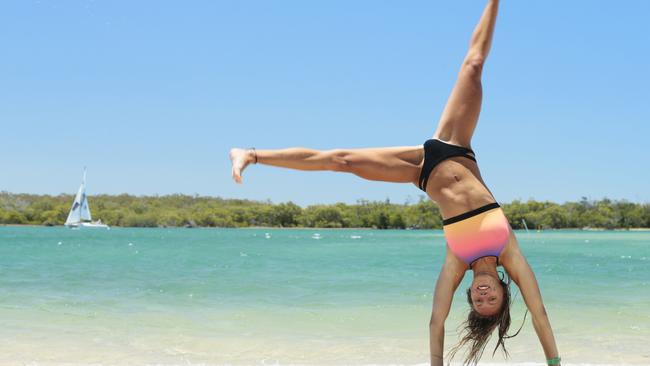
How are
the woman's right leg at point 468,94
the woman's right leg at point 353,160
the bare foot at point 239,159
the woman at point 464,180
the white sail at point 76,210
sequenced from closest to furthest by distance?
1. the bare foot at point 239,159
2. the woman's right leg at point 353,160
3. the woman at point 464,180
4. the woman's right leg at point 468,94
5. the white sail at point 76,210

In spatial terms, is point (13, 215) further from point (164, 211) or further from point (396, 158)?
point (396, 158)

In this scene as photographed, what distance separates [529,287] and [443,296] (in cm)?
72

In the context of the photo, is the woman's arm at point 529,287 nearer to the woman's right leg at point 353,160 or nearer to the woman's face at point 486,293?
the woman's face at point 486,293

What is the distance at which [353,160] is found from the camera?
5.52 m

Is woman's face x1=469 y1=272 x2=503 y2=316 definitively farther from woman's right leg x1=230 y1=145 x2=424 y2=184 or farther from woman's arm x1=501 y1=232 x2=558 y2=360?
woman's right leg x1=230 y1=145 x2=424 y2=184

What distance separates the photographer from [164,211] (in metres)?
159

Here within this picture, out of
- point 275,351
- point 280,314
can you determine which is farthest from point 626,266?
point 275,351

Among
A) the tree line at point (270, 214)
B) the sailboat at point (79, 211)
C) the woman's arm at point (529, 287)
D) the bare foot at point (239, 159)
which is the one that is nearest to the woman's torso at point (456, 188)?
the woman's arm at point (529, 287)

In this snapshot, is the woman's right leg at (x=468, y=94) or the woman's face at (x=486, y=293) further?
the woman's right leg at (x=468, y=94)

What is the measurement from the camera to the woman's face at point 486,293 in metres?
5.50

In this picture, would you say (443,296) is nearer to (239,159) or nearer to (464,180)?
(464,180)

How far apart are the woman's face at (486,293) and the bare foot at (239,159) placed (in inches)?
79.6

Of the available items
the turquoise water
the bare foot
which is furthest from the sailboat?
the bare foot

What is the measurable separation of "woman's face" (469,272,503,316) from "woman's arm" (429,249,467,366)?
24 centimetres
